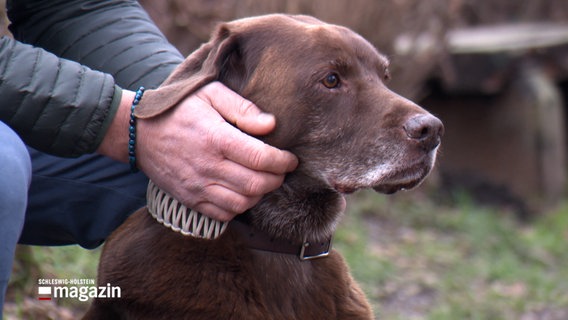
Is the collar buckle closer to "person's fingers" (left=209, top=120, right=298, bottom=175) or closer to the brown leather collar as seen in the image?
the brown leather collar

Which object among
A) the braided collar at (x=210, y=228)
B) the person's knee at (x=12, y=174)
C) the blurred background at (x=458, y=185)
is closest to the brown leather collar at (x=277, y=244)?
the braided collar at (x=210, y=228)

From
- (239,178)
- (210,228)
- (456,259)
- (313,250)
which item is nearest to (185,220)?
(210,228)

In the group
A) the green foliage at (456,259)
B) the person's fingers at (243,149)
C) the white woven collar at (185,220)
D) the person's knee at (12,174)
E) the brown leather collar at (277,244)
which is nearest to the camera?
the person's knee at (12,174)

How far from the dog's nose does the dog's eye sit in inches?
9.2

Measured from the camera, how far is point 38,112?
2.43 metres

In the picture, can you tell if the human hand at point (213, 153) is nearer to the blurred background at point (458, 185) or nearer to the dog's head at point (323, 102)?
the dog's head at point (323, 102)

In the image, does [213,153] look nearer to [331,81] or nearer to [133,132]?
[133,132]

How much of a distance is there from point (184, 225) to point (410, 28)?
541 cm

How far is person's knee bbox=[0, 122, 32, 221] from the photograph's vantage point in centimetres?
215

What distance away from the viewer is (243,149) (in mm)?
2404

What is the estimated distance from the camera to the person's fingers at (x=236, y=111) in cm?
248

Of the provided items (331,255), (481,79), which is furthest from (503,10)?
(331,255)

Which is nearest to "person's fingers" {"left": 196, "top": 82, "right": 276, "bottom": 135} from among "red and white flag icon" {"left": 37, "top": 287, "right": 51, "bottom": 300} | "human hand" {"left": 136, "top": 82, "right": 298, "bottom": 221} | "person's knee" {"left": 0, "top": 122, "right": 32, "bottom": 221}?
"human hand" {"left": 136, "top": 82, "right": 298, "bottom": 221}

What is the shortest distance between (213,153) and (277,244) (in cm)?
42
